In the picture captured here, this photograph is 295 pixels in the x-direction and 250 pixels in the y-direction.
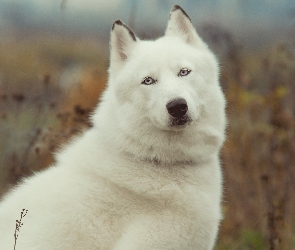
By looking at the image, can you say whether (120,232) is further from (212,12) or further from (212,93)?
(212,12)

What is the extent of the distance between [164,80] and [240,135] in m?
3.23

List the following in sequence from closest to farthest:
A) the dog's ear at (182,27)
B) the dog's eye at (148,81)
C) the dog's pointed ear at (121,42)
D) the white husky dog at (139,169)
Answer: the white husky dog at (139,169), the dog's eye at (148,81), the dog's pointed ear at (121,42), the dog's ear at (182,27)

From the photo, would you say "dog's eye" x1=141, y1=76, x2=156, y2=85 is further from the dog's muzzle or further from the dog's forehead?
the dog's muzzle

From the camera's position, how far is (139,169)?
4.74m

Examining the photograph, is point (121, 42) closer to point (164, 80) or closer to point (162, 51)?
point (162, 51)

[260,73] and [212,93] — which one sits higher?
[212,93]

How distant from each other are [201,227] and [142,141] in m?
0.74

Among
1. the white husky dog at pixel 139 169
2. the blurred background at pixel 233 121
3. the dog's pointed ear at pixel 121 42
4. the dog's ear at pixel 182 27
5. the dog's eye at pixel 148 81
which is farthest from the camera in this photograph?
the blurred background at pixel 233 121

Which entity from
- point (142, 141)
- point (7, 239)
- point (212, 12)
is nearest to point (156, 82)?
point (142, 141)

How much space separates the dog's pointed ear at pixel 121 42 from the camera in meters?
4.93

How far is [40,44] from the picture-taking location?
10.3 metres

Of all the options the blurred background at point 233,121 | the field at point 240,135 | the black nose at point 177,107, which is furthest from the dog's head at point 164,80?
the field at point 240,135

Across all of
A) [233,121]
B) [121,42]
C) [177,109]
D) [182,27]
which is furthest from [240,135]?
[177,109]

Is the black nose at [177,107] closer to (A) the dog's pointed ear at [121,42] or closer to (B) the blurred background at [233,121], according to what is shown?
(A) the dog's pointed ear at [121,42]
